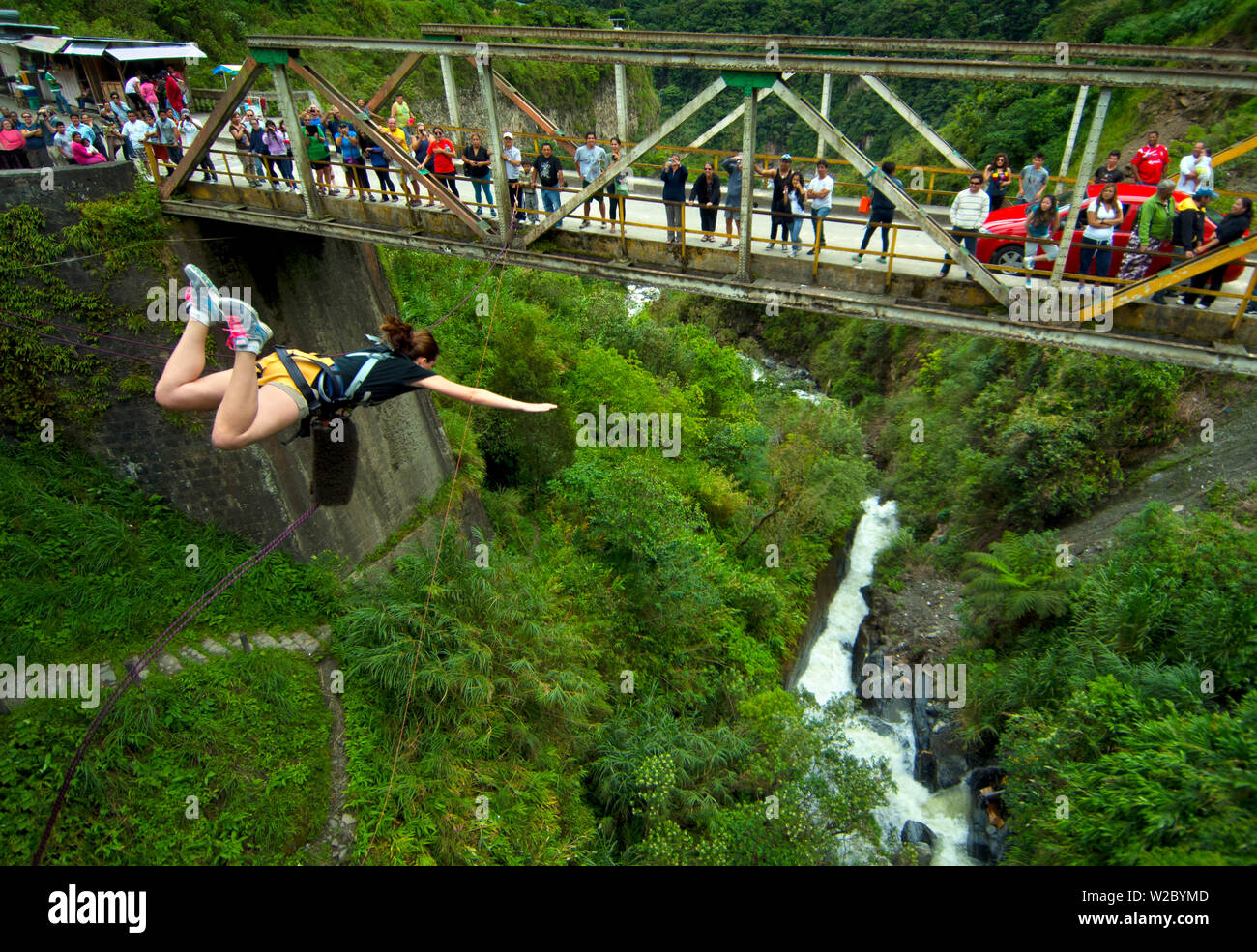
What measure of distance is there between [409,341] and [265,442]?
658cm

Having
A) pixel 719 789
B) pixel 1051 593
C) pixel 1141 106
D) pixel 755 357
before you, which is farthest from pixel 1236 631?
pixel 755 357

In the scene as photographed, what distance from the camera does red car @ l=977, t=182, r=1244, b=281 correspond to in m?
8.30

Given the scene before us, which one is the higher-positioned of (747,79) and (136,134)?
(136,134)

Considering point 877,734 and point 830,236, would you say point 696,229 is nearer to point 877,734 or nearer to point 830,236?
point 830,236

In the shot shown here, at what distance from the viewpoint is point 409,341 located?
226 inches

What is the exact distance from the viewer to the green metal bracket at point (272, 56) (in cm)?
970

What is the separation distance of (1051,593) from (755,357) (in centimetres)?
2288

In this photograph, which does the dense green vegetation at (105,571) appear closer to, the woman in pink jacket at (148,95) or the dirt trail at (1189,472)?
the woman in pink jacket at (148,95)

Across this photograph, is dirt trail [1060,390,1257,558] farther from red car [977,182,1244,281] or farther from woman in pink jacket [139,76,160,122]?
woman in pink jacket [139,76,160,122]

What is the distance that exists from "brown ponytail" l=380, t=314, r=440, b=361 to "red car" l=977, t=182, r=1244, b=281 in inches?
249

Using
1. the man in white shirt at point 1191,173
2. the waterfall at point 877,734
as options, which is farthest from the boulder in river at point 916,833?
the man in white shirt at point 1191,173

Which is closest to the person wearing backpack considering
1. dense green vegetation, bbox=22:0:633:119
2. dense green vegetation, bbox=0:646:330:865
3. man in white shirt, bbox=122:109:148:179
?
dense green vegetation, bbox=0:646:330:865

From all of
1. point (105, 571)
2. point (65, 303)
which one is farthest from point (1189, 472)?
point (65, 303)

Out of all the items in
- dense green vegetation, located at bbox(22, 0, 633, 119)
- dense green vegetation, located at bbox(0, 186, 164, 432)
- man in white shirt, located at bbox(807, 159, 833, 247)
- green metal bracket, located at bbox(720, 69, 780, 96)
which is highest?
dense green vegetation, located at bbox(22, 0, 633, 119)
